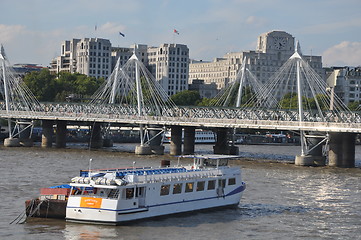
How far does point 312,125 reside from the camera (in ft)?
350

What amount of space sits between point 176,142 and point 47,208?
71.5 m

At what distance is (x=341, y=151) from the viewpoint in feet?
347

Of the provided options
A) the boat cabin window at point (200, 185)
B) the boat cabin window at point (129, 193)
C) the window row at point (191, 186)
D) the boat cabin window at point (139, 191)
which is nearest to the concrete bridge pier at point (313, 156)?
the window row at point (191, 186)

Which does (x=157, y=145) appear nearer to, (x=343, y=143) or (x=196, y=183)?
(x=343, y=143)

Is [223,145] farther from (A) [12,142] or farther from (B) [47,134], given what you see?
(A) [12,142]

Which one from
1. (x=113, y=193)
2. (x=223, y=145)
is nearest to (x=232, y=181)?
(x=113, y=193)

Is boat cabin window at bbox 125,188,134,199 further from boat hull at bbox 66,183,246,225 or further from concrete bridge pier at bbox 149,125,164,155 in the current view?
concrete bridge pier at bbox 149,125,164,155

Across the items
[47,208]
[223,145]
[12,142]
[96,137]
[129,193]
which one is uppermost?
[96,137]

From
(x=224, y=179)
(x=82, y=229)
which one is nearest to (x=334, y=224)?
(x=224, y=179)

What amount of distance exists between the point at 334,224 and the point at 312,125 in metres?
50.9

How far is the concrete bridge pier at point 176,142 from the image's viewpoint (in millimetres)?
122812

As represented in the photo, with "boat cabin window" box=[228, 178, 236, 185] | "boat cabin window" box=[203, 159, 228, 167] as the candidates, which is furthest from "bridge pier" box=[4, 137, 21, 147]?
"boat cabin window" box=[228, 178, 236, 185]

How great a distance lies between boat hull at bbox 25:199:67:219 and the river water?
0.53m

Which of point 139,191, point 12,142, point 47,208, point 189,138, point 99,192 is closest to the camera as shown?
point 99,192
